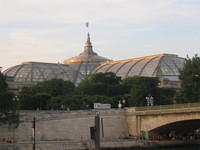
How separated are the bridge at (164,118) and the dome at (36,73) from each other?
89.9 meters

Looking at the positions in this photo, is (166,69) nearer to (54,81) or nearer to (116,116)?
(54,81)

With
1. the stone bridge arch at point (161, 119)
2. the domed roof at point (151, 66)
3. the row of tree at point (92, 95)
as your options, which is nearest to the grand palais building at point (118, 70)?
the domed roof at point (151, 66)

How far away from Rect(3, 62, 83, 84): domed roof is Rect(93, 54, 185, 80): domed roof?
1423 centimetres

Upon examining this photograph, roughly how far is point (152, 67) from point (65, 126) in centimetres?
9439

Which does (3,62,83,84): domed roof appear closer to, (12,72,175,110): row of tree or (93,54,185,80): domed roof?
(93,54,185,80): domed roof

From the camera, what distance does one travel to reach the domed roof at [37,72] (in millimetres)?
174375

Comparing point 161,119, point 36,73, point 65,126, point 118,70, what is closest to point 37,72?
point 36,73

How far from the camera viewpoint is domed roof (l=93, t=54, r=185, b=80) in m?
163

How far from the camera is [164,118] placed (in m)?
74.2

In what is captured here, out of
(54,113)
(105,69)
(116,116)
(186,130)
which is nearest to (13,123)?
(54,113)

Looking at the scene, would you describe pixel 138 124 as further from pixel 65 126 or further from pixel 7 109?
pixel 7 109

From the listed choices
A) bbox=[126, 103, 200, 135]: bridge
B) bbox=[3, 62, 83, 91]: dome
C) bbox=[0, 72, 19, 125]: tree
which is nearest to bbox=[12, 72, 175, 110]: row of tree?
bbox=[126, 103, 200, 135]: bridge

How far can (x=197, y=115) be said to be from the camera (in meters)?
69.2

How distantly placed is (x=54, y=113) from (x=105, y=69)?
110 meters
